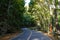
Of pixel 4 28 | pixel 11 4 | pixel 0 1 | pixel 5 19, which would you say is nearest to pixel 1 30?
pixel 4 28

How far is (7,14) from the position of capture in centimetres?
3888

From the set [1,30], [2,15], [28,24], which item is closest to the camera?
[1,30]

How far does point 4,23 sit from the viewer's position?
36.2m

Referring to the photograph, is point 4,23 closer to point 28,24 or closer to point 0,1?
point 0,1

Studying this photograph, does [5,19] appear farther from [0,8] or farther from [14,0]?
[14,0]

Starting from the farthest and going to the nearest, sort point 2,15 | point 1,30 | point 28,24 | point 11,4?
point 28,24 → point 11,4 → point 2,15 → point 1,30

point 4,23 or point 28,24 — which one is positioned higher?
point 4,23

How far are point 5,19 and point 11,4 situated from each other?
195 inches

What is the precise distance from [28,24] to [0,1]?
57672 mm

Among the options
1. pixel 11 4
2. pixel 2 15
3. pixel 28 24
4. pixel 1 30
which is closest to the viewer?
pixel 1 30

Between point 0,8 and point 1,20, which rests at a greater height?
point 0,8

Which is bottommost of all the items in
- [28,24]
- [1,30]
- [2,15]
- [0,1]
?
[28,24]

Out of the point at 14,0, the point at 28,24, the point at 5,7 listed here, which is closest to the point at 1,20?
the point at 5,7

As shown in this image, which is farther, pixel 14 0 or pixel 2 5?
pixel 14 0
